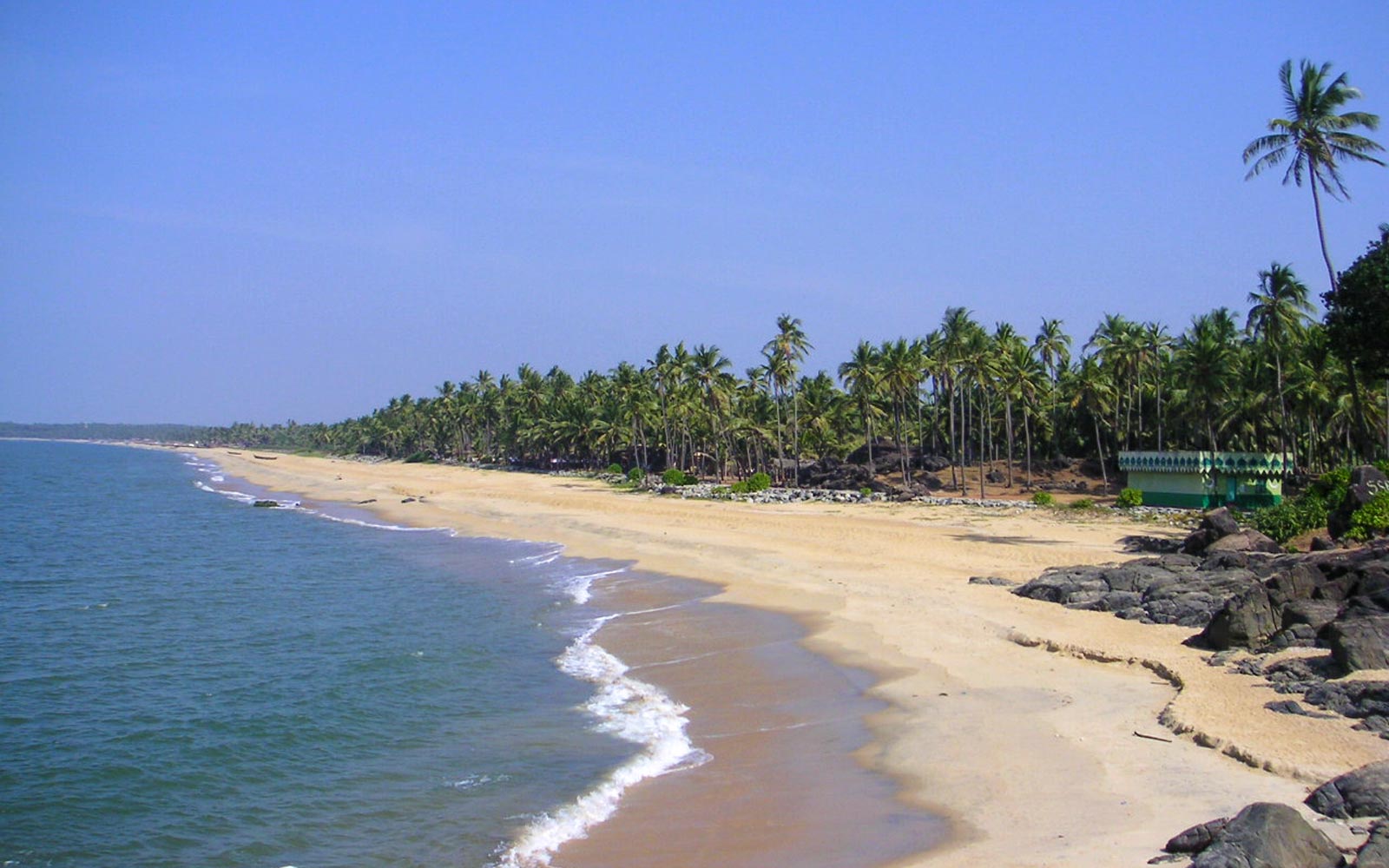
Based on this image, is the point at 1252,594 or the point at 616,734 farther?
the point at 1252,594

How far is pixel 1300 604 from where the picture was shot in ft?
59.4

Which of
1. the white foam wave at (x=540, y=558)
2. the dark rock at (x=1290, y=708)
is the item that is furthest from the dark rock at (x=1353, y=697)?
the white foam wave at (x=540, y=558)

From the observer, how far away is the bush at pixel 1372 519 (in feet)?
88.0

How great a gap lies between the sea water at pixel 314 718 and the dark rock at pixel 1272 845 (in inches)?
260

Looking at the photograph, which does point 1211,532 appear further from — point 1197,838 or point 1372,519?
point 1197,838

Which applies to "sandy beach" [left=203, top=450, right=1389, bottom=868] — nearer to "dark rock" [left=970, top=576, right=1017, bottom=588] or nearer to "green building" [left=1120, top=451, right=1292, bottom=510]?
"dark rock" [left=970, top=576, right=1017, bottom=588]

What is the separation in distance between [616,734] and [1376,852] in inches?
402

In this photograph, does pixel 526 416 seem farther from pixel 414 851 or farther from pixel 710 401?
pixel 414 851

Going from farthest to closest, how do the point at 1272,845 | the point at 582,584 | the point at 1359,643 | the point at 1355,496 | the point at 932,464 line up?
the point at 932,464
the point at 582,584
the point at 1355,496
the point at 1359,643
the point at 1272,845

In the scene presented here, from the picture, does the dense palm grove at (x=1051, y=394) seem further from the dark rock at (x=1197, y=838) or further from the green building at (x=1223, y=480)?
the dark rock at (x=1197, y=838)

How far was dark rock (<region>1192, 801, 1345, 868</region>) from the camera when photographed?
323 inches

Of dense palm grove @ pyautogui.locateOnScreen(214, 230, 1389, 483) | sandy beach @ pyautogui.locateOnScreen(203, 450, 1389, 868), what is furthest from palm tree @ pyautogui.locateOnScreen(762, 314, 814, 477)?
sandy beach @ pyautogui.locateOnScreen(203, 450, 1389, 868)

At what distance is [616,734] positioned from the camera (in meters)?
15.8

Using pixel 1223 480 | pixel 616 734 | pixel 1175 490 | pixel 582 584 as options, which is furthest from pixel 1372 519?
pixel 1175 490
